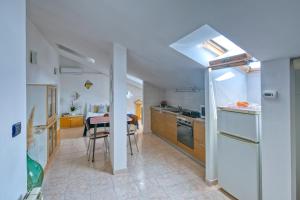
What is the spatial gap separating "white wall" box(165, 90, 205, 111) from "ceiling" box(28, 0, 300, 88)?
3.54 ft

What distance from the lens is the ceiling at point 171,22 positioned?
4.21 ft

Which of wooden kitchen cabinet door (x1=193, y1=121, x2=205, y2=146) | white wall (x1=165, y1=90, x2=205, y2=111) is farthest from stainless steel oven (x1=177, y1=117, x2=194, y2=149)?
white wall (x1=165, y1=90, x2=205, y2=111)

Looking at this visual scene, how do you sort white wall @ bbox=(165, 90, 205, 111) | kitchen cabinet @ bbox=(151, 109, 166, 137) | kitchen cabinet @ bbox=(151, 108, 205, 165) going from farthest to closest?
kitchen cabinet @ bbox=(151, 109, 166, 137)
white wall @ bbox=(165, 90, 205, 111)
kitchen cabinet @ bbox=(151, 108, 205, 165)

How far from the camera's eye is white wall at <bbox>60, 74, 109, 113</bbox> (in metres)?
7.77

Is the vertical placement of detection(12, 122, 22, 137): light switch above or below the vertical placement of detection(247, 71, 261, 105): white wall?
below

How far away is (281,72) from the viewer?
5.62 feet

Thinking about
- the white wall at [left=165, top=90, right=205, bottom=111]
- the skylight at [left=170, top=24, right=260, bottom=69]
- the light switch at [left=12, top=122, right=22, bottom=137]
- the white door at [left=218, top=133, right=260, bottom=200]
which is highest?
the skylight at [left=170, top=24, right=260, bottom=69]

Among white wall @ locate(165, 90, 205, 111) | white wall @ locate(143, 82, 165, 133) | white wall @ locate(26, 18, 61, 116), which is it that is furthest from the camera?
white wall @ locate(143, 82, 165, 133)

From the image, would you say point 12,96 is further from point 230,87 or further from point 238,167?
point 230,87

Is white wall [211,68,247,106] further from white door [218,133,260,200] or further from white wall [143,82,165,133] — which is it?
white wall [143,82,165,133]

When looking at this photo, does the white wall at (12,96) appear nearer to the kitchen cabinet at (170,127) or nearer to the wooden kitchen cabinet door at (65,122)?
the kitchen cabinet at (170,127)

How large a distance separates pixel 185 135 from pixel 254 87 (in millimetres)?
1782

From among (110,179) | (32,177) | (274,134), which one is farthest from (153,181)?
(274,134)

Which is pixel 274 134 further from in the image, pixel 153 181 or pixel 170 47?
pixel 153 181
